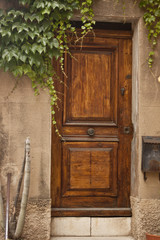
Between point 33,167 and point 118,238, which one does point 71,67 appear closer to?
point 33,167

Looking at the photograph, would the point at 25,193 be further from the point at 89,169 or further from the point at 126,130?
the point at 126,130

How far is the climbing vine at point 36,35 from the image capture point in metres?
4.43

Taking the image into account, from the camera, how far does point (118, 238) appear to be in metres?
4.77

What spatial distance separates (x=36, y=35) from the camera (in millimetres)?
4551

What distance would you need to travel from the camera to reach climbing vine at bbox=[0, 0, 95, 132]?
4.43 metres

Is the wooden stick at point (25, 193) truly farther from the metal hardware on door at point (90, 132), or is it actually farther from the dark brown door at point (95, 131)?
the metal hardware on door at point (90, 132)

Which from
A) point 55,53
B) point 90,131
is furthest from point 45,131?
point 55,53

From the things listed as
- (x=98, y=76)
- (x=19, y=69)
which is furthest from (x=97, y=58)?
(x=19, y=69)

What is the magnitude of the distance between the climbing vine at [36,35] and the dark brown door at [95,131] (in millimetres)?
303

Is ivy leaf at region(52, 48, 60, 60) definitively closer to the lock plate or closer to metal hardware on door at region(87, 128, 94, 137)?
metal hardware on door at region(87, 128, 94, 137)

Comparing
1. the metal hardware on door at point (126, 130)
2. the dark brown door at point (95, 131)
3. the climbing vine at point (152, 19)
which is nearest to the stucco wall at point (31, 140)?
the dark brown door at point (95, 131)

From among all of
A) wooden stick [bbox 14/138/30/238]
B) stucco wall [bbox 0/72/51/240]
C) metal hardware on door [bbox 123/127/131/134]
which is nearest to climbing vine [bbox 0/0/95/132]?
stucco wall [bbox 0/72/51/240]

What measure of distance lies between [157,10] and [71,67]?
1240 mm

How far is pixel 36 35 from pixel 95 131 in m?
1.38
